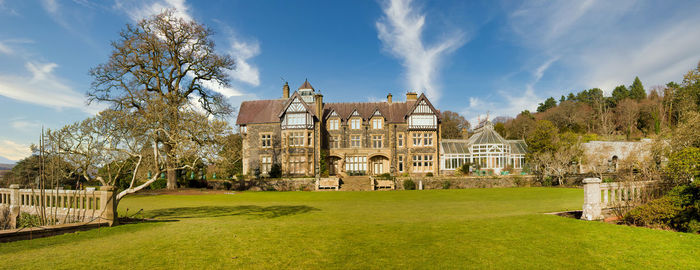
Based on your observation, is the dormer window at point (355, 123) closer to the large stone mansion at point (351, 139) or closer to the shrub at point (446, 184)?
the large stone mansion at point (351, 139)

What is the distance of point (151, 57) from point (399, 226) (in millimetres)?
27745

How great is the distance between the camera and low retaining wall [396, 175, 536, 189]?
3372 centimetres

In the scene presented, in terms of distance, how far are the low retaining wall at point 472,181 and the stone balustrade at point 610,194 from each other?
20382mm

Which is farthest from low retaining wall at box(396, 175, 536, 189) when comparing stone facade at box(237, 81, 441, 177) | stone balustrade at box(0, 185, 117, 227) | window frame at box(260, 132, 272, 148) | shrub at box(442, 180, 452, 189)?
stone balustrade at box(0, 185, 117, 227)

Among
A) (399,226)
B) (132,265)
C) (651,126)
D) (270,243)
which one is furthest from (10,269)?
(651,126)

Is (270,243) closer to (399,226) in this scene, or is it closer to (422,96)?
(399,226)

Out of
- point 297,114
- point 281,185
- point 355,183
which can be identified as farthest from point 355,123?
point 281,185

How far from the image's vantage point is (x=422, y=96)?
4000 centimetres

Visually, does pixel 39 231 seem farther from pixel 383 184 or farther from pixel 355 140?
pixel 355 140

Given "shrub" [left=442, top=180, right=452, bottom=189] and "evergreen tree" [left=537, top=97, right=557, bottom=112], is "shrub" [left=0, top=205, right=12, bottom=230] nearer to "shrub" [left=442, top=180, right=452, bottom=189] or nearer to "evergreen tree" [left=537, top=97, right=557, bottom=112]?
"shrub" [left=442, top=180, right=452, bottom=189]

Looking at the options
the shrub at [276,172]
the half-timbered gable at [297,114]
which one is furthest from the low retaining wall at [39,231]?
the half-timbered gable at [297,114]

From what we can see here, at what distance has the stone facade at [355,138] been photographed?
131 feet

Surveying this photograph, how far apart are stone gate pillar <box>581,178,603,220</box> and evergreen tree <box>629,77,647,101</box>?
79.0 metres

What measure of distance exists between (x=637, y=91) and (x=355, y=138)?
218 feet
